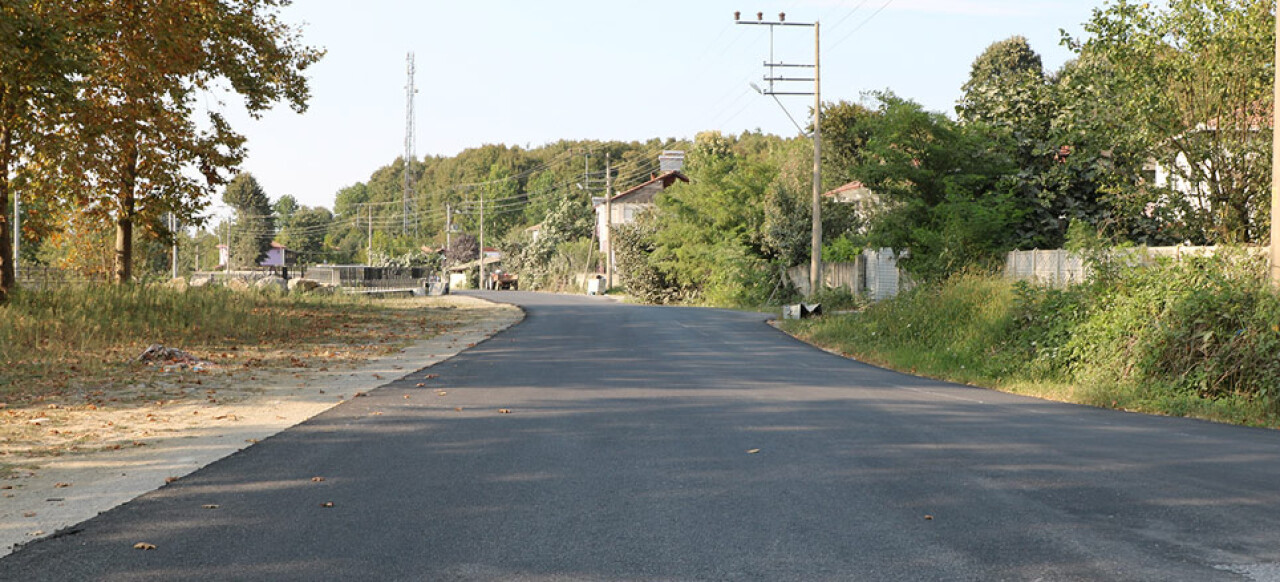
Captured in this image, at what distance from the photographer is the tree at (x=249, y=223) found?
9431 centimetres

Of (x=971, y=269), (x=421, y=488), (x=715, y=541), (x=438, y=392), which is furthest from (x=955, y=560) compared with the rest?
(x=971, y=269)

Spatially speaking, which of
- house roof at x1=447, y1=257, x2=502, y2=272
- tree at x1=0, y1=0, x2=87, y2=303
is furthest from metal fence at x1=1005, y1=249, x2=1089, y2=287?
house roof at x1=447, y1=257, x2=502, y2=272

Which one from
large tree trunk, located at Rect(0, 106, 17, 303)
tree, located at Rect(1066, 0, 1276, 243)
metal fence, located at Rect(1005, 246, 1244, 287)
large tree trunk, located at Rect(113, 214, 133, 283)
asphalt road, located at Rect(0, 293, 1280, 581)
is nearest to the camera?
asphalt road, located at Rect(0, 293, 1280, 581)

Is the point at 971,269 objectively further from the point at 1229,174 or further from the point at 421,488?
the point at 421,488

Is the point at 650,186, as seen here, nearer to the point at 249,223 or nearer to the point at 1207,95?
the point at 249,223

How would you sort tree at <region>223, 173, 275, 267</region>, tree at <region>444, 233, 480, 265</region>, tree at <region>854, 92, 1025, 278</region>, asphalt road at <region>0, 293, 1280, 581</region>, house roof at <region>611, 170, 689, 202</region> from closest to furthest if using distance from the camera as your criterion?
asphalt road at <region>0, 293, 1280, 581</region> < tree at <region>854, 92, 1025, 278</region> < house roof at <region>611, 170, 689, 202</region> < tree at <region>223, 173, 275, 267</region> < tree at <region>444, 233, 480, 265</region>

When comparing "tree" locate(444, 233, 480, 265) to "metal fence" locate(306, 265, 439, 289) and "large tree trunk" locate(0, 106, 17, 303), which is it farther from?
"large tree trunk" locate(0, 106, 17, 303)

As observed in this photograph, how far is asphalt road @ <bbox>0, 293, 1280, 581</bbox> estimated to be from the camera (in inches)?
201

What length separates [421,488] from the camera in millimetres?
6910

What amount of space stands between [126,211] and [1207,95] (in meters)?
24.7

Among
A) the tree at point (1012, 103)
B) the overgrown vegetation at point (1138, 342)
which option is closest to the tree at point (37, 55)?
the overgrown vegetation at point (1138, 342)

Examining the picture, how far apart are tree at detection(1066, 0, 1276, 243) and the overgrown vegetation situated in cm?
483

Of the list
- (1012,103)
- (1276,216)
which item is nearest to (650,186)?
(1012,103)

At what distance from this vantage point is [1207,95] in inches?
712
